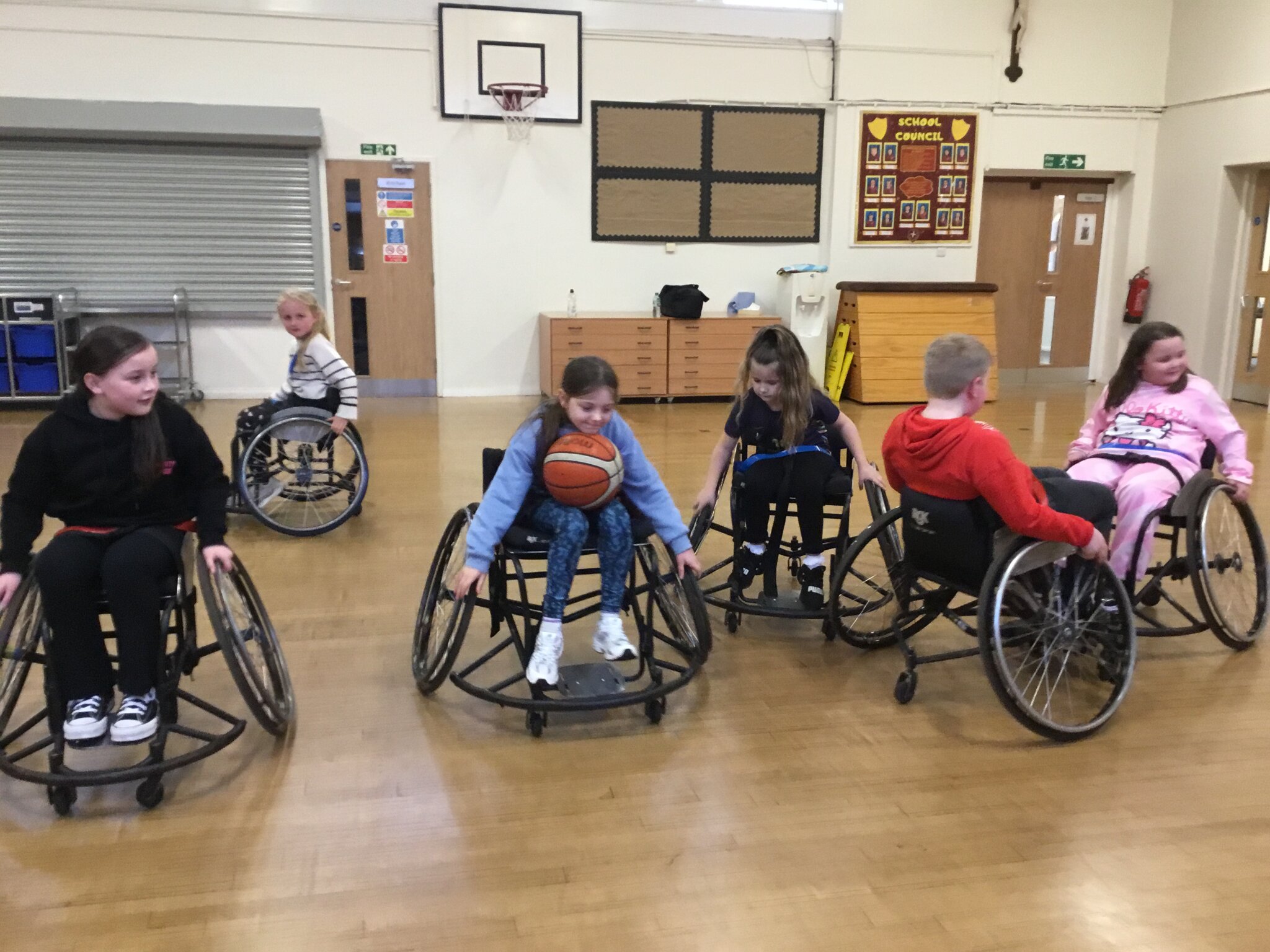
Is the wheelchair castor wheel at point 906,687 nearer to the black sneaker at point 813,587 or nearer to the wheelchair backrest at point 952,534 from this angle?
the wheelchair backrest at point 952,534

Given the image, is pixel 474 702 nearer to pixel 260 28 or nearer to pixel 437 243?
pixel 437 243

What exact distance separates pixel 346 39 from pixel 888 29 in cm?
407

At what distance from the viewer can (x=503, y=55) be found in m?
7.25

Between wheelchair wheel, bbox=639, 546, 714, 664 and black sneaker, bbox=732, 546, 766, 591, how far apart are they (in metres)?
0.34

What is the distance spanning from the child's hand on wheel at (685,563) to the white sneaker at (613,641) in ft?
0.60

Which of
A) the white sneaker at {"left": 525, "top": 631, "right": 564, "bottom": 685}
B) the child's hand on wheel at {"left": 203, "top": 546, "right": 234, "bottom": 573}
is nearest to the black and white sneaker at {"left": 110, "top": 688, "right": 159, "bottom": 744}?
the child's hand on wheel at {"left": 203, "top": 546, "right": 234, "bottom": 573}

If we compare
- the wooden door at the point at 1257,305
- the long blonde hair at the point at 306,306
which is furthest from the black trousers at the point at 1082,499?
the wooden door at the point at 1257,305

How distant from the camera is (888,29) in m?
7.74

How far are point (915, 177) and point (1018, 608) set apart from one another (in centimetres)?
637

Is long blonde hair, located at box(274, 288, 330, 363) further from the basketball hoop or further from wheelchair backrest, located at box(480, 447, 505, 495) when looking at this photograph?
the basketball hoop

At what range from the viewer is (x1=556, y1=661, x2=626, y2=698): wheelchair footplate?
239 centimetres

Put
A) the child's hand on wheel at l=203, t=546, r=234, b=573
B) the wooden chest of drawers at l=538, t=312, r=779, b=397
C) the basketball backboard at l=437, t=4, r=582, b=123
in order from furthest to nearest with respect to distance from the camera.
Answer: the wooden chest of drawers at l=538, t=312, r=779, b=397
the basketball backboard at l=437, t=4, r=582, b=123
the child's hand on wheel at l=203, t=546, r=234, b=573

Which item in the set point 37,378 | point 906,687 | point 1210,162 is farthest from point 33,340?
point 1210,162

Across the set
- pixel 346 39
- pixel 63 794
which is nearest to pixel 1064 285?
pixel 346 39
